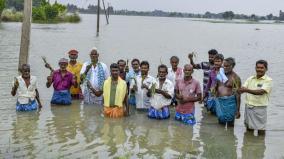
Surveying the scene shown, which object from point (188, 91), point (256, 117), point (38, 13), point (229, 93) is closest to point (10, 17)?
point (38, 13)

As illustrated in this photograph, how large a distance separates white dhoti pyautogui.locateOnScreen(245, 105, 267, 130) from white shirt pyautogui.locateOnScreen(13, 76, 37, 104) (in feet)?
13.8

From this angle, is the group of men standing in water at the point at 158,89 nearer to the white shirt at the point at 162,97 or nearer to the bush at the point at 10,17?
the white shirt at the point at 162,97

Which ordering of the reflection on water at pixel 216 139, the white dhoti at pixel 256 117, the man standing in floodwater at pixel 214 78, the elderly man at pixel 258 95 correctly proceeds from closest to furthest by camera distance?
1. the reflection on water at pixel 216 139
2. the elderly man at pixel 258 95
3. the white dhoti at pixel 256 117
4. the man standing in floodwater at pixel 214 78

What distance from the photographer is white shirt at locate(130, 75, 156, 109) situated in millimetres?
9102

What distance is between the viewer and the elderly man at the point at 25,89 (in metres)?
9.06

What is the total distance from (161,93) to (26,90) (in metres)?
2.73

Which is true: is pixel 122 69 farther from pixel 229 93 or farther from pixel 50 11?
pixel 50 11

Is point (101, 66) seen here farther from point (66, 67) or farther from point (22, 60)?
point (22, 60)

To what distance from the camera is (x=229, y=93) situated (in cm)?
824

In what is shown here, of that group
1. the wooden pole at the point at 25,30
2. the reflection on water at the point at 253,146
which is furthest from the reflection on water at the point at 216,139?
the wooden pole at the point at 25,30

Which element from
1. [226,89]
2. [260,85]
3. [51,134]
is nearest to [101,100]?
[51,134]

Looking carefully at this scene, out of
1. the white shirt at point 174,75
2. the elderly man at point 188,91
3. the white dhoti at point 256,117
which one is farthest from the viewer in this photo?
the white shirt at point 174,75

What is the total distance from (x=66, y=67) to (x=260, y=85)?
419 centimetres

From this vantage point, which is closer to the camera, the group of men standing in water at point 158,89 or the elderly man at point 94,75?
the group of men standing in water at point 158,89
